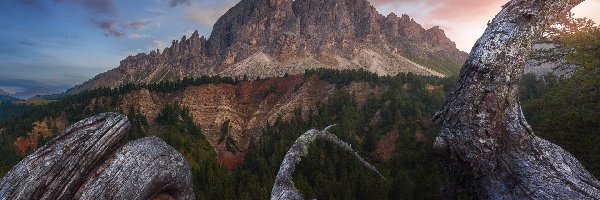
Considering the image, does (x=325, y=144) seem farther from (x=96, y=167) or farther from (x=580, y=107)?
(x=96, y=167)

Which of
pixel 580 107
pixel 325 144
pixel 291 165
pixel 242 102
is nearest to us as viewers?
pixel 291 165

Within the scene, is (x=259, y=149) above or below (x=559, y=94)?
below

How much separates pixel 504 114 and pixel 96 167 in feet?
13.1

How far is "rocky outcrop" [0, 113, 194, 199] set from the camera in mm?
3137

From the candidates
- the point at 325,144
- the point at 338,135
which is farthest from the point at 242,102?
the point at 325,144

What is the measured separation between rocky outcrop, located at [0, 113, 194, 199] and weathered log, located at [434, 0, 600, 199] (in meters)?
3.13

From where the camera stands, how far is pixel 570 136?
16172mm

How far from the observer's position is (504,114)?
164 inches

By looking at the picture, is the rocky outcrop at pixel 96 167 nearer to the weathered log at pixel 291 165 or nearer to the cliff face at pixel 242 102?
the weathered log at pixel 291 165

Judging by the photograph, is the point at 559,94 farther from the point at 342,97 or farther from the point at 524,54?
the point at 342,97

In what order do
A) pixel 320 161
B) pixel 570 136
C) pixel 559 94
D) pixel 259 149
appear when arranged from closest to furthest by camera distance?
pixel 570 136
pixel 559 94
pixel 320 161
pixel 259 149

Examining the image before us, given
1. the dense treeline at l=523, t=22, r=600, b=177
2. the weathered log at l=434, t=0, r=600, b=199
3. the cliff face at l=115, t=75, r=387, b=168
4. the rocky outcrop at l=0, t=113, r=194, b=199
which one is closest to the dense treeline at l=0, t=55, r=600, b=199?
the dense treeline at l=523, t=22, r=600, b=177

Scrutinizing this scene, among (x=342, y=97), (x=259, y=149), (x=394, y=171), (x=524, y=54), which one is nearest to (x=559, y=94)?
(x=524, y=54)

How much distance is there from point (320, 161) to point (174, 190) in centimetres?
9504
